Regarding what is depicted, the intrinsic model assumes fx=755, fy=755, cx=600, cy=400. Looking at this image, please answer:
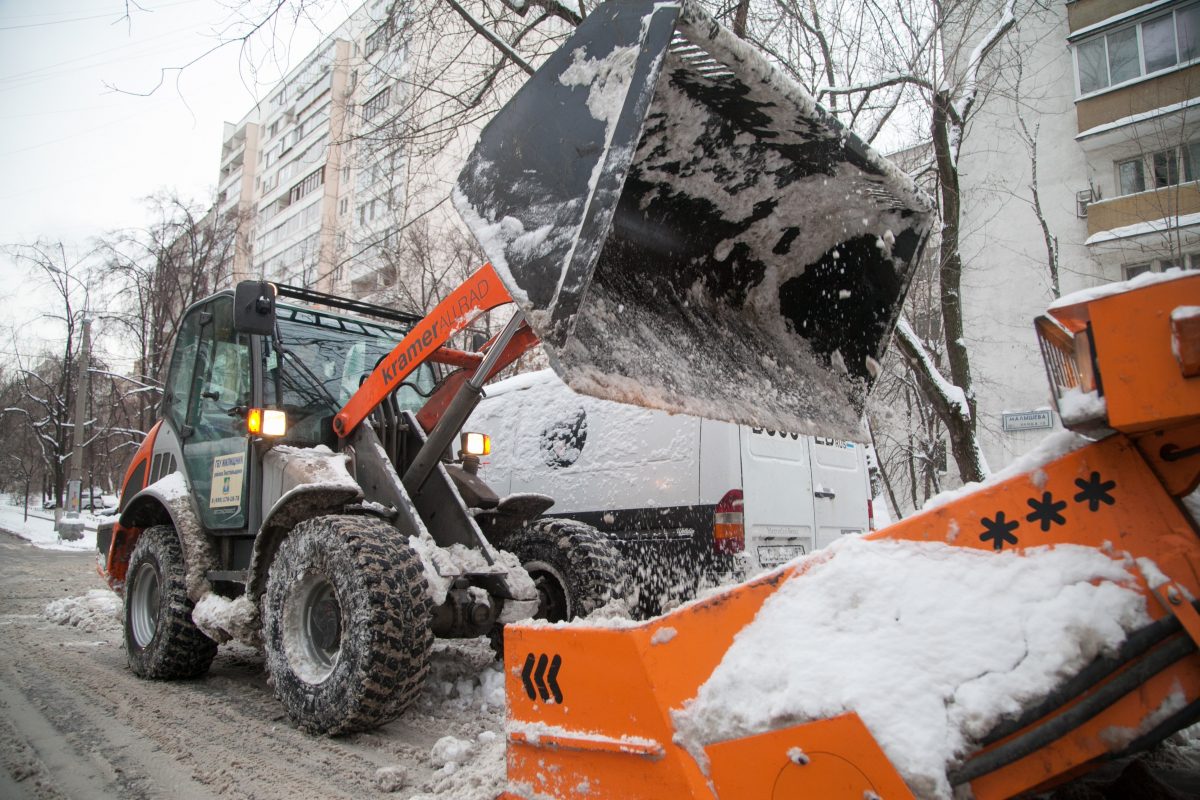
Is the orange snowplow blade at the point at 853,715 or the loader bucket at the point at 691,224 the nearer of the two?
the orange snowplow blade at the point at 853,715

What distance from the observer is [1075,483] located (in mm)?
1613

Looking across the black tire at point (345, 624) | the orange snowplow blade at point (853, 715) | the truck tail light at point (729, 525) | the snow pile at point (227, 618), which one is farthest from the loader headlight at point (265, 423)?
the truck tail light at point (729, 525)

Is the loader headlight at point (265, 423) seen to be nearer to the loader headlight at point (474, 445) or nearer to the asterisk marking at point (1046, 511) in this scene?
the loader headlight at point (474, 445)

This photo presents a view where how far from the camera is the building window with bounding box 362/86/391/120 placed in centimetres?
853

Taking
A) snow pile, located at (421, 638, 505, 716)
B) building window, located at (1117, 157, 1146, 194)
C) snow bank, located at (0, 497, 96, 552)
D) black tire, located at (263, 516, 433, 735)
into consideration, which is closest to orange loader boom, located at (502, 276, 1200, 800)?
black tire, located at (263, 516, 433, 735)

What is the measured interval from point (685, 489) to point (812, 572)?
4320 mm

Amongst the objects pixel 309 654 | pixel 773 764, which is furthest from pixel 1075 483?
pixel 309 654

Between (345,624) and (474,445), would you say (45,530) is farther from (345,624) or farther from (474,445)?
(345,624)

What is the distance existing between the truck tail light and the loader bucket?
228 cm

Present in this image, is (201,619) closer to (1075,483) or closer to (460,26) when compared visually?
(1075,483)

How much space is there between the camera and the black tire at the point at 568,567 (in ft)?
15.4

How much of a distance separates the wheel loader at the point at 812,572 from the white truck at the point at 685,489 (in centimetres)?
272

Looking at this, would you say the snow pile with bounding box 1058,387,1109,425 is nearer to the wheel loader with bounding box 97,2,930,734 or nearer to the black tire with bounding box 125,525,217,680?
the wheel loader with bounding box 97,2,930,734

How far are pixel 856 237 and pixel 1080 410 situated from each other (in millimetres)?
2198
